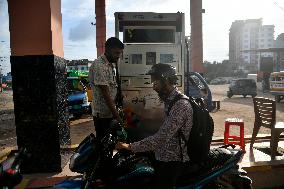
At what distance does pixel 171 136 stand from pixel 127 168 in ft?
1.78

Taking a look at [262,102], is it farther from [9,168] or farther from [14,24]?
[9,168]

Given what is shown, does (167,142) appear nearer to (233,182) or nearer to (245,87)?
(233,182)

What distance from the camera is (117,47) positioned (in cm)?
420

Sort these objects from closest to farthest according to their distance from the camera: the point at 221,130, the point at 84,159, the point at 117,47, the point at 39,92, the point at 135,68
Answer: the point at 84,159, the point at 117,47, the point at 39,92, the point at 135,68, the point at 221,130

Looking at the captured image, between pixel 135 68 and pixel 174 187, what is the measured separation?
5542 mm

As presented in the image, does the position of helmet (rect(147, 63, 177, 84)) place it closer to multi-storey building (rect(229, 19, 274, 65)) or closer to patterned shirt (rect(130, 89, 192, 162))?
patterned shirt (rect(130, 89, 192, 162))

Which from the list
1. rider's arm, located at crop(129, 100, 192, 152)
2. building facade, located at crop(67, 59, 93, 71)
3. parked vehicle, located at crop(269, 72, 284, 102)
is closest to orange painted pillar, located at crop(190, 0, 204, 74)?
parked vehicle, located at crop(269, 72, 284, 102)

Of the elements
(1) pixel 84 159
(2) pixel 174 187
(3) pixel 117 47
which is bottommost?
(2) pixel 174 187

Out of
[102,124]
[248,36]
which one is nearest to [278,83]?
[102,124]

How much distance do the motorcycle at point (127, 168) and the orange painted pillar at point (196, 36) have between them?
79.2ft

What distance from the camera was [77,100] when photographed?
13.9 metres

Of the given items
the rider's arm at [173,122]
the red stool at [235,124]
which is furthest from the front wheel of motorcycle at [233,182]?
the red stool at [235,124]

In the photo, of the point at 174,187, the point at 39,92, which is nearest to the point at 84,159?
the point at 174,187

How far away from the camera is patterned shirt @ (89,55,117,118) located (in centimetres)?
425
